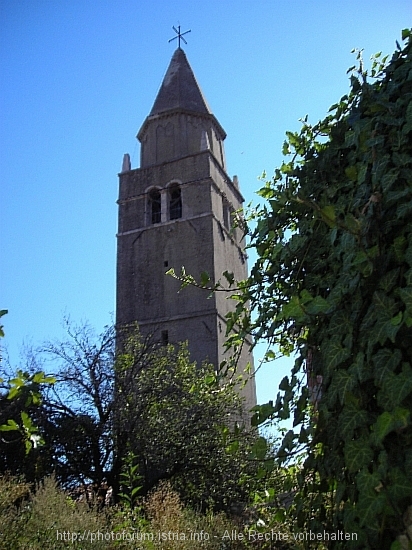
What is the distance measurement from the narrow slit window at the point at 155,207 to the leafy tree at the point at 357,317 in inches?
952

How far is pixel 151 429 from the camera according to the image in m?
12.5

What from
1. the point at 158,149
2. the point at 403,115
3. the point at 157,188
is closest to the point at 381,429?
the point at 403,115

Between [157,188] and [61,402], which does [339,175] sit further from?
[157,188]

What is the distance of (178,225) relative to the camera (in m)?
25.5

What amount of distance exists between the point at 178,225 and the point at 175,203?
5.96 ft

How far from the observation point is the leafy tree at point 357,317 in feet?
5.57

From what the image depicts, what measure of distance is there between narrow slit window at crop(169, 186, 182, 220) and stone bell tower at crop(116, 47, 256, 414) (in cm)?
5

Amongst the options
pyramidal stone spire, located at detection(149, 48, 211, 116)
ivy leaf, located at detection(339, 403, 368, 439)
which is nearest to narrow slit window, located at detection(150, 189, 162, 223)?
pyramidal stone spire, located at detection(149, 48, 211, 116)

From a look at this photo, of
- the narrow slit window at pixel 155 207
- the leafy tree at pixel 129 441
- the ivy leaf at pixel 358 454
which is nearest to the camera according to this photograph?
the ivy leaf at pixel 358 454

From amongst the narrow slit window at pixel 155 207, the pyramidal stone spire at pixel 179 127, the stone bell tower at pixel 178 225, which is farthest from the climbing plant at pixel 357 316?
the pyramidal stone spire at pixel 179 127

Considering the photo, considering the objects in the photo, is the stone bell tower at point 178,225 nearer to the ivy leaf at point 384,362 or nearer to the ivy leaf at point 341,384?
the ivy leaf at point 341,384

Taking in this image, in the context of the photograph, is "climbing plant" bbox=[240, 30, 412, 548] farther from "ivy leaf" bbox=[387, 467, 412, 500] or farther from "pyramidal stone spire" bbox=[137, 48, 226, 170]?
"pyramidal stone spire" bbox=[137, 48, 226, 170]

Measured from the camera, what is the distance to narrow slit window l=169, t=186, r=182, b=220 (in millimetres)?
26375

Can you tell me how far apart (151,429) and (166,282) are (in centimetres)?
1203
